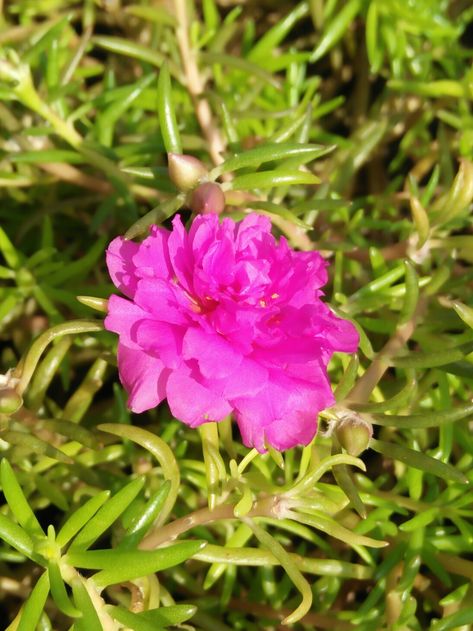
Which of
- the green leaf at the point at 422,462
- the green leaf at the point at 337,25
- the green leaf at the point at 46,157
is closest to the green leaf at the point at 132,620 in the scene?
the green leaf at the point at 422,462

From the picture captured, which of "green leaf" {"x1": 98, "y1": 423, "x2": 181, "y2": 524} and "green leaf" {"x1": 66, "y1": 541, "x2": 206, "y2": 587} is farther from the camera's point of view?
"green leaf" {"x1": 98, "y1": 423, "x2": 181, "y2": 524}

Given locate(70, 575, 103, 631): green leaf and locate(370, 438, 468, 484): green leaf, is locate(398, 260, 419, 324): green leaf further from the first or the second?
locate(70, 575, 103, 631): green leaf

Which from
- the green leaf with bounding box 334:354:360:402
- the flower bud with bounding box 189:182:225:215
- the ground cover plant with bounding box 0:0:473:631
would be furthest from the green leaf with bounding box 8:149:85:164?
the green leaf with bounding box 334:354:360:402

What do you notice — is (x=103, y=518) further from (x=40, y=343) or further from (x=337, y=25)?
(x=337, y=25)

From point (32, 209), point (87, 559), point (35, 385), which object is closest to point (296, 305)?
point (87, 559)

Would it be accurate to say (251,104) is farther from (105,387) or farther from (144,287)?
(144,287)

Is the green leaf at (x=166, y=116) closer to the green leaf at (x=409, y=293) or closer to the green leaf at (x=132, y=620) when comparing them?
the green leaf at (x=409, y=293)
